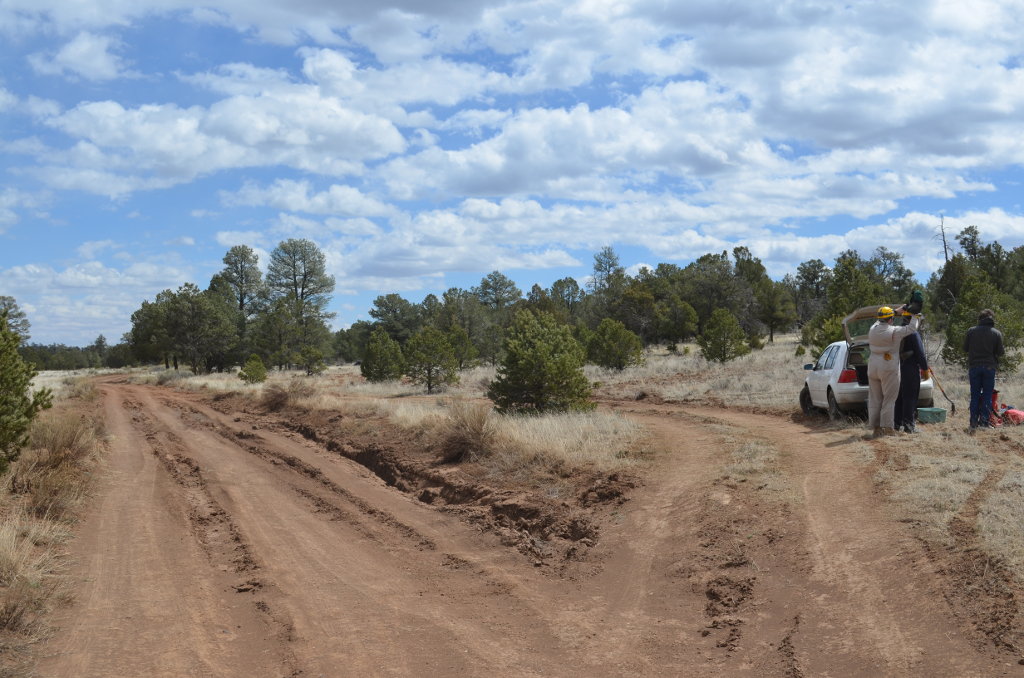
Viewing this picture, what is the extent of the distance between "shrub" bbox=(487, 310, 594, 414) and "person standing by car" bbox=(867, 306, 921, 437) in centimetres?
602

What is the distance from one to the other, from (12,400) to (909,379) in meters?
12.7

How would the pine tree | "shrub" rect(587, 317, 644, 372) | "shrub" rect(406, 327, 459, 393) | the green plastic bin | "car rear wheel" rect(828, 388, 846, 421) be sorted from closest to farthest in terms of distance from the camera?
1. the pine tree
2. the green plastic bin
3. "car rear wheel" rect(828, 388, 846, 421)
4. "shrub" rect(406, 327, 459, 393)
5. "shrub" rect(587, 317, 644, 372)

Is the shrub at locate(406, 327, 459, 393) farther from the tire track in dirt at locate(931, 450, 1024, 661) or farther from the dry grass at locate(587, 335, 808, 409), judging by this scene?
the tire track in dirt at locate(931, 450, 1024, 661)

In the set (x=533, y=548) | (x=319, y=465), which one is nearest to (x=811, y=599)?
(x=533, y=548)

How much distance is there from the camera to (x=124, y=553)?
27.6 ft

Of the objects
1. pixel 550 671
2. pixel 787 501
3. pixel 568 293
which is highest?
pixel 568 293

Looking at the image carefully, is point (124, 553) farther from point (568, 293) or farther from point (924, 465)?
point (568, 293)

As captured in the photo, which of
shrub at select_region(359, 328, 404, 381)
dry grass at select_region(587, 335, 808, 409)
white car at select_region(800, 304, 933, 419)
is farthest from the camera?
shrub at select_region(359, 328, 404, 381)

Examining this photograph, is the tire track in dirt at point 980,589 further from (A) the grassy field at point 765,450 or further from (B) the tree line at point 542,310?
(B) the tree line at point 542,310

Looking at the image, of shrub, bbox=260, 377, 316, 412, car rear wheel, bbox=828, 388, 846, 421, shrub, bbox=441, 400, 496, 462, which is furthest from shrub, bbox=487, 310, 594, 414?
shrub, bbox=260, 377, 316, 412

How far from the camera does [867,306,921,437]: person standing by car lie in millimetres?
11125

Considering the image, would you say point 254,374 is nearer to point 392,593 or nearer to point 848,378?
point 848,378

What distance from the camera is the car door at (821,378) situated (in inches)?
546

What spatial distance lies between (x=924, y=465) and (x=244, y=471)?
10791 millimetres
